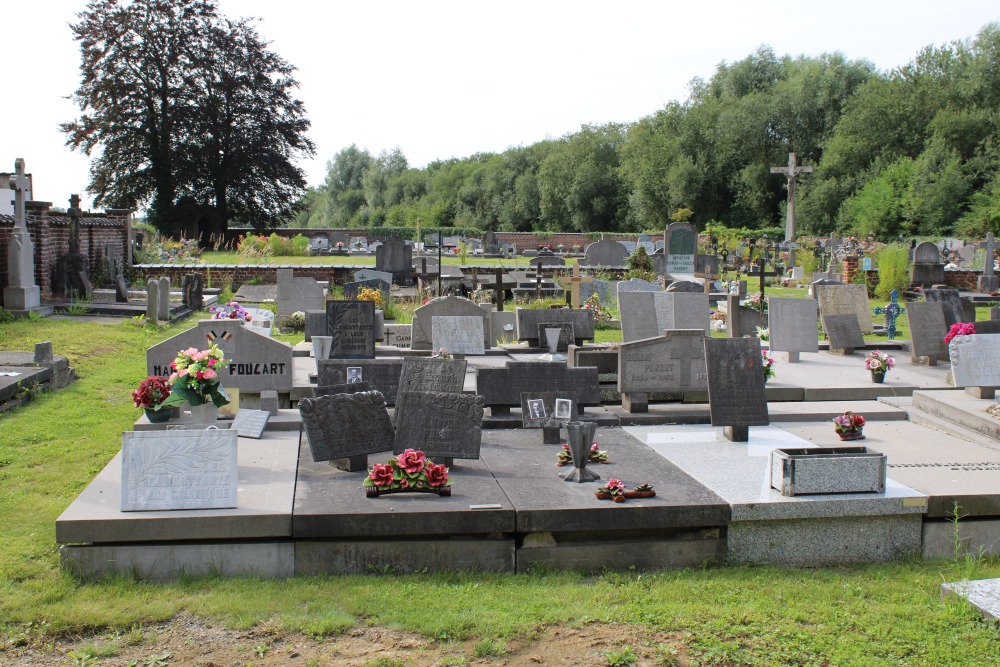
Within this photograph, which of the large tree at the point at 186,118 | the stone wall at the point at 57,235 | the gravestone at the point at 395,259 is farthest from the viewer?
the large tree at the point at 186,118

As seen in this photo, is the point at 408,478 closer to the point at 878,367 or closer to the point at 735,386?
the point at 735,386

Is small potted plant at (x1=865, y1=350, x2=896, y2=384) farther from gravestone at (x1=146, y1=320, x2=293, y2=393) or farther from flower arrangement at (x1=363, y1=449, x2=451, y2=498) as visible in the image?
gravestone at (x1=146, y1=320, x2=293, y2=393)

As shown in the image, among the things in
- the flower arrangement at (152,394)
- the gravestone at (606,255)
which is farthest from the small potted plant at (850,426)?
the gravestone at (606,255)

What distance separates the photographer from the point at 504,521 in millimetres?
5664

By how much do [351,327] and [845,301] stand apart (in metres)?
8.76

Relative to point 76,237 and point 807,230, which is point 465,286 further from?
point 807,230

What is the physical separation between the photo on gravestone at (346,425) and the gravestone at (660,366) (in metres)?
2.97

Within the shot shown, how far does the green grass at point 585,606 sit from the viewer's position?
4605 mm

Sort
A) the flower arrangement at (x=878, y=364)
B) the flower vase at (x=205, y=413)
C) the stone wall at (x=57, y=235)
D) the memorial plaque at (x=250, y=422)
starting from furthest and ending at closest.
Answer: the stone wall at (x=57, y=235) < the flower arrangement at (x=878, y=364) < the memorial plaque at (x=250, y=422) < the flower vase at (x=205, y=413)

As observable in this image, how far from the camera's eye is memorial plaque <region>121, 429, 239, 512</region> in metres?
5.55

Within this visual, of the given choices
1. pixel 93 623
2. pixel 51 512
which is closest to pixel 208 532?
pixel 93 623

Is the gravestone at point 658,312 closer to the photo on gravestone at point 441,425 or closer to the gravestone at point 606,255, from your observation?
the photo on gravestone at point 441,425

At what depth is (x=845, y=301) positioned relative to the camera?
15.2 meters

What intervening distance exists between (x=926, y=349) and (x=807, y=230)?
3514 centimetres
